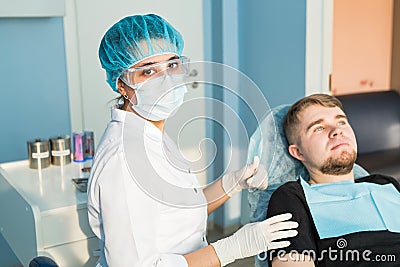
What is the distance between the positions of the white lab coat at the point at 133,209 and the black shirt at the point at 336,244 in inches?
12.6

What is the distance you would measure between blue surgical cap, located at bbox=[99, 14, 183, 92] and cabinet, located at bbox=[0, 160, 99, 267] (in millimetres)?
531

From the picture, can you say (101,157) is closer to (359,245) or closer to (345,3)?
(359,245)

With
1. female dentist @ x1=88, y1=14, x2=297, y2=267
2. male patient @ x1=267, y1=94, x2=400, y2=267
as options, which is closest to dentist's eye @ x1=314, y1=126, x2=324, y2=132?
male patient @ x1=267, y1=94, x2=400, y2=267

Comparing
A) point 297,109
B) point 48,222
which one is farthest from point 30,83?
point 297,109

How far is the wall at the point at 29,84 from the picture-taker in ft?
8.30

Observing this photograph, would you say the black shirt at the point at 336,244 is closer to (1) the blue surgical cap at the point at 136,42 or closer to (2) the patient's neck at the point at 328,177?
(2) the patient's neck at the point at 328,177

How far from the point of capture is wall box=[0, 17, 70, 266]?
2529 mm

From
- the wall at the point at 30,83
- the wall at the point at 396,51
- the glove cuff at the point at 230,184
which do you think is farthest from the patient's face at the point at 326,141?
the wall at the point at 396,51

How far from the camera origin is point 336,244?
5.16ft

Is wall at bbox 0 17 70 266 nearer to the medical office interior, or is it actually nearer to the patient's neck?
the medical office interior

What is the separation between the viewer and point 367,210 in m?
1.66

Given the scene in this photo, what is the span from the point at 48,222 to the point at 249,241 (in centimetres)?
64

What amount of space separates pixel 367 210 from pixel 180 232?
2.06ft

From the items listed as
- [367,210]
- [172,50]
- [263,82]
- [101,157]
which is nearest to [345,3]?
[263,82]
